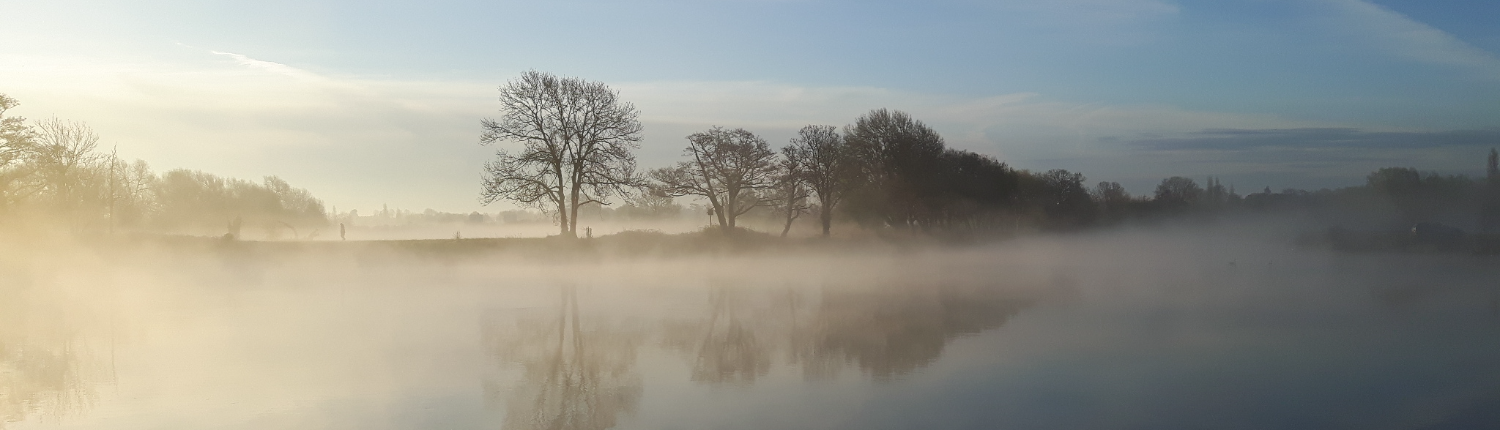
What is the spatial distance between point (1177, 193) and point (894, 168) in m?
54.4

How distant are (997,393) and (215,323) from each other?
1489cm

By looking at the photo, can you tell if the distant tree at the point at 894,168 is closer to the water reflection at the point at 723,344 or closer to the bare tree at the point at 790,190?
the bare tree at the point at 790,190

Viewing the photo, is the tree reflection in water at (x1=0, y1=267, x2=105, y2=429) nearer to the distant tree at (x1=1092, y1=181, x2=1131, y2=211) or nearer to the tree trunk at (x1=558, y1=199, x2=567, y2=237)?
the tree trunk at (x1=558, y1=199, x2=567, y2=237)

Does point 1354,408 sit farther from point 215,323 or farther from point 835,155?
point 835,155

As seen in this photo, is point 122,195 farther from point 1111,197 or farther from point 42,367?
point 1111,197

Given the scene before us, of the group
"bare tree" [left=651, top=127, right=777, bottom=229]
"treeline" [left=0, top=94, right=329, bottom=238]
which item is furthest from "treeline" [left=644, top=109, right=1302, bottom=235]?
"treeline" [left=0, top=94, right=329, bottom=238]

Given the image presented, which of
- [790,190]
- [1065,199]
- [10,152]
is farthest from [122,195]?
[1065,199]

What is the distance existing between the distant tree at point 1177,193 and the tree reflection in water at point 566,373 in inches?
3215

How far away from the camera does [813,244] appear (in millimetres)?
46906

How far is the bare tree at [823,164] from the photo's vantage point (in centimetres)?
4975

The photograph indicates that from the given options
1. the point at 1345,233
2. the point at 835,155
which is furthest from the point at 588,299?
the point at 1345,233

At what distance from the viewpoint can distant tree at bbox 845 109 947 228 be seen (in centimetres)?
4969

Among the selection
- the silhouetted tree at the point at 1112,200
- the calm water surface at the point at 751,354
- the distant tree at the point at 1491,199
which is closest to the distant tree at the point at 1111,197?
the silhouetted tree at the point at 1112,200

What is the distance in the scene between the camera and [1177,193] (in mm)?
91938
